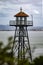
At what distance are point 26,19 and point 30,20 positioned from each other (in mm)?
324

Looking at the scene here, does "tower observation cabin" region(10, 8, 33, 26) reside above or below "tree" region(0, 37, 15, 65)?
above

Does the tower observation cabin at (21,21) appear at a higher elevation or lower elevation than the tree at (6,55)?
higher

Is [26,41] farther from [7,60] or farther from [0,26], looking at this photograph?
[7,60]

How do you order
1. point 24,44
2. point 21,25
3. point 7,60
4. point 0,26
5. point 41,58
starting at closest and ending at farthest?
point 7,60 → point 41,58 → point 21,25 → point 24,44 → point 0,26

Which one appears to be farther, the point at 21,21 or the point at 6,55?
the point at 21,21

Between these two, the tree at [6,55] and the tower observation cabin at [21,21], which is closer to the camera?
the tree at [6,55]

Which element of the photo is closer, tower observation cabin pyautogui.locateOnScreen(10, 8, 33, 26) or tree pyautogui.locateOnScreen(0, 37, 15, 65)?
tree pyautogui.locateOnScreen(0, 37, 15, 65)

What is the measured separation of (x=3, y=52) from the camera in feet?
3.14

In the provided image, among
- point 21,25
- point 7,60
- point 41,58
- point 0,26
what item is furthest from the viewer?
point 0,26

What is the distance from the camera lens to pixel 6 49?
966 mm

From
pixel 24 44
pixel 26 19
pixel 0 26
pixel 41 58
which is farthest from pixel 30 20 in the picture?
pixel 41 58

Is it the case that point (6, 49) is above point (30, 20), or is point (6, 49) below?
below

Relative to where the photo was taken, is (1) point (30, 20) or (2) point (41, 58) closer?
(2) point (41, 58)

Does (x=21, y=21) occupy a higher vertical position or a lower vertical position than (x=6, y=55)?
higher
